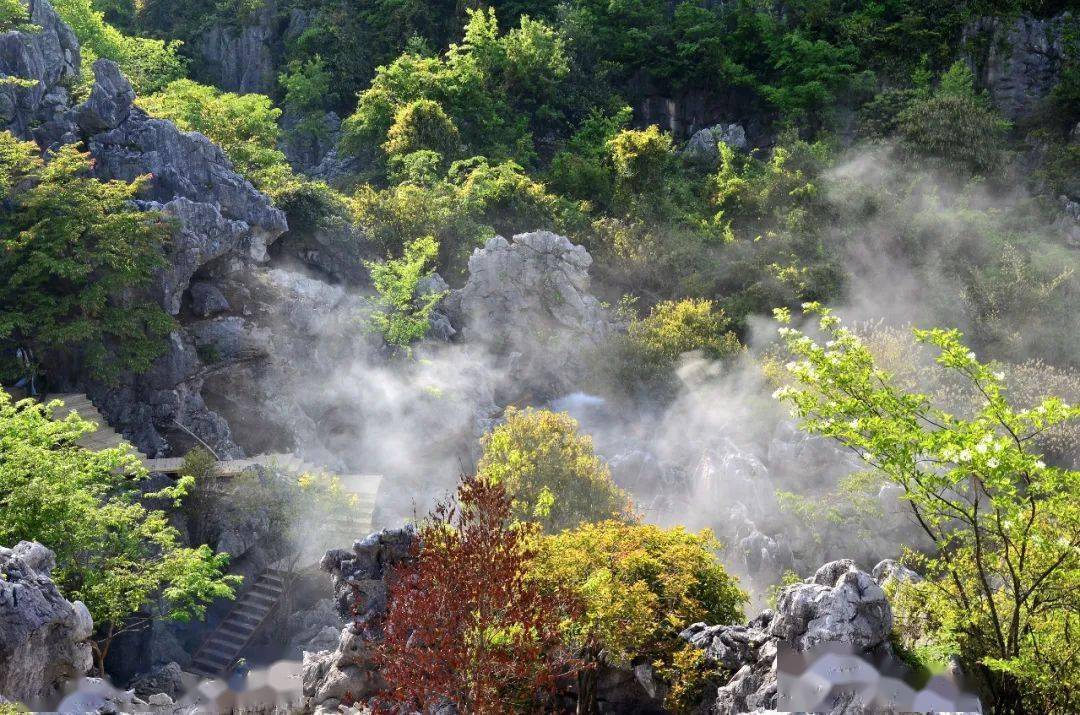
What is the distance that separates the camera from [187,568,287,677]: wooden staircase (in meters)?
17.4

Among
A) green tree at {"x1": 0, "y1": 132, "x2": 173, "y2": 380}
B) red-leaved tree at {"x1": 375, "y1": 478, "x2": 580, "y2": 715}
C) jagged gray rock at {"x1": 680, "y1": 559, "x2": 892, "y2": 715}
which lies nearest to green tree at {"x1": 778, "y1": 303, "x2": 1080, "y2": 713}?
jagged gray rock at {"x1": 680, "y1": 559, "x2": 892, "y2": 715}

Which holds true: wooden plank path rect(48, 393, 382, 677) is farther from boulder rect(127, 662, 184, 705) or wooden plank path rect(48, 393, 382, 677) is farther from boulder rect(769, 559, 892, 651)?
boulder rect(769, 559, 892, 651)

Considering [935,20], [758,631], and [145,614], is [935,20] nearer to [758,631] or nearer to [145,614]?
[758,631]

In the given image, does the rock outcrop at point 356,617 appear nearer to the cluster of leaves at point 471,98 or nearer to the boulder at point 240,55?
the cluster of leaves at point 471,98

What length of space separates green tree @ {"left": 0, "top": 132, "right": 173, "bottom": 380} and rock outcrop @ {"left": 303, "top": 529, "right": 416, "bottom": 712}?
27.4 feet

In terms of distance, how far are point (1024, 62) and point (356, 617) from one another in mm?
28148

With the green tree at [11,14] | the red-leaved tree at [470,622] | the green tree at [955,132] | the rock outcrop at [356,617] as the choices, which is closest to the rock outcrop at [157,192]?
the green tree at [11,14]

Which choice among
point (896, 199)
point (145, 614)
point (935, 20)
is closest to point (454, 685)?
point (145, 614)

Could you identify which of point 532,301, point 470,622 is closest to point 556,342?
point 532,301

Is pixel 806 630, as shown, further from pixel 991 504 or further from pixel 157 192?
pixel 157 192

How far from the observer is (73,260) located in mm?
18453

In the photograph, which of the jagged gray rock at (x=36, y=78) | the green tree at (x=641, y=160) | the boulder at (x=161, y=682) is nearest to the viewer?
the boulder at (x=161, y=682)

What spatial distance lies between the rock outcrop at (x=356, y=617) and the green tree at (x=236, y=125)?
13620 mm

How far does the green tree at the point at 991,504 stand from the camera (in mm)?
8266
